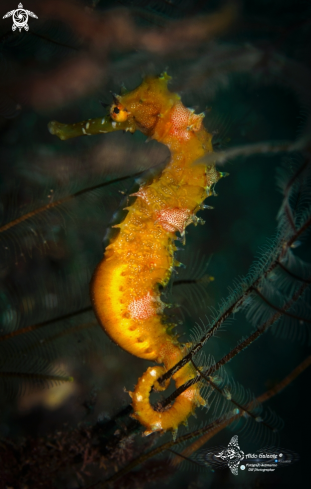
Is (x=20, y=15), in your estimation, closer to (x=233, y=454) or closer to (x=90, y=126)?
(x=90, y=126)

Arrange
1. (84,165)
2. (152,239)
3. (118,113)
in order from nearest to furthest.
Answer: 1. (118,113)
2. (152,239)
3. (84,165)

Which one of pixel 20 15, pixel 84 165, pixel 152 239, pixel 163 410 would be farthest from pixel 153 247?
pixel 20 15

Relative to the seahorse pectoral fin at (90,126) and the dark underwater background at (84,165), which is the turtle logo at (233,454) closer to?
the dark underwater background at (84,165)

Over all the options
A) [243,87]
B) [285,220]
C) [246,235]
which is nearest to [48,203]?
[285,220]

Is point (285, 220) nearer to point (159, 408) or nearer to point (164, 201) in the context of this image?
point (164, 201)

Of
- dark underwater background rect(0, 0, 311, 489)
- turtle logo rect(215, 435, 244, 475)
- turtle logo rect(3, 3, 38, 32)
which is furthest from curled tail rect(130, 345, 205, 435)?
turtle logo rect(3, 3, 38, 32)

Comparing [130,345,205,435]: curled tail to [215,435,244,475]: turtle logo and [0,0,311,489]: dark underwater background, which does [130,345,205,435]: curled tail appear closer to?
[0,0,311,489]: dark underwater background

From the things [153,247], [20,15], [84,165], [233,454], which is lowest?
[233,454]
